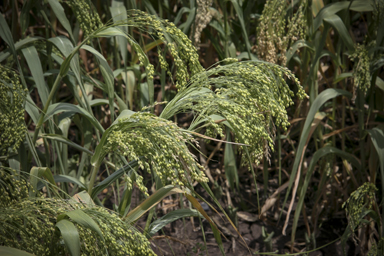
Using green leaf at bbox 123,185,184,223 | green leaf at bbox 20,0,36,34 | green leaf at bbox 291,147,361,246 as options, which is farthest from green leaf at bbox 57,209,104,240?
green leaf at bbox 291,147,361,246

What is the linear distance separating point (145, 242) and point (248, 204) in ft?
4.17

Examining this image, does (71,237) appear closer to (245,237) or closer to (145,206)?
(145,206)

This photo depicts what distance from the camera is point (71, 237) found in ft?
1.96

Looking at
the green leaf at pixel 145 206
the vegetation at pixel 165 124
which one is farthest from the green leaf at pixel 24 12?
the green leaf at pixel 145 206

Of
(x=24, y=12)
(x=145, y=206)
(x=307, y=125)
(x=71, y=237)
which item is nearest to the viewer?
(x=71, y=237)

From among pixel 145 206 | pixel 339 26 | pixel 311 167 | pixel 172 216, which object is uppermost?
pixel 339 26

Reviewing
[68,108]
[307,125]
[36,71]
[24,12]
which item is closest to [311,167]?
[307,125]

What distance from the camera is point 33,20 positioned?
6.35ft

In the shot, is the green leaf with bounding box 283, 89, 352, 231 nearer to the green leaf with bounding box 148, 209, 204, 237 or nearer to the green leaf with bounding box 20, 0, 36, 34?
the green leaf with bounding box 148, 209, 204, 237

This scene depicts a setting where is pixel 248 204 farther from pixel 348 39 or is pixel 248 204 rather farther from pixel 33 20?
pixel 33 20

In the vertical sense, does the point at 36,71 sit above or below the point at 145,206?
above

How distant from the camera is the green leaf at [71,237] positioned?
0.59 m

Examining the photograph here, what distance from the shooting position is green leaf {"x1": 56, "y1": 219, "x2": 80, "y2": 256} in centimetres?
59

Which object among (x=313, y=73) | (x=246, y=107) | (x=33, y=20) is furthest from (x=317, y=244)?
(x=33, y=20)
